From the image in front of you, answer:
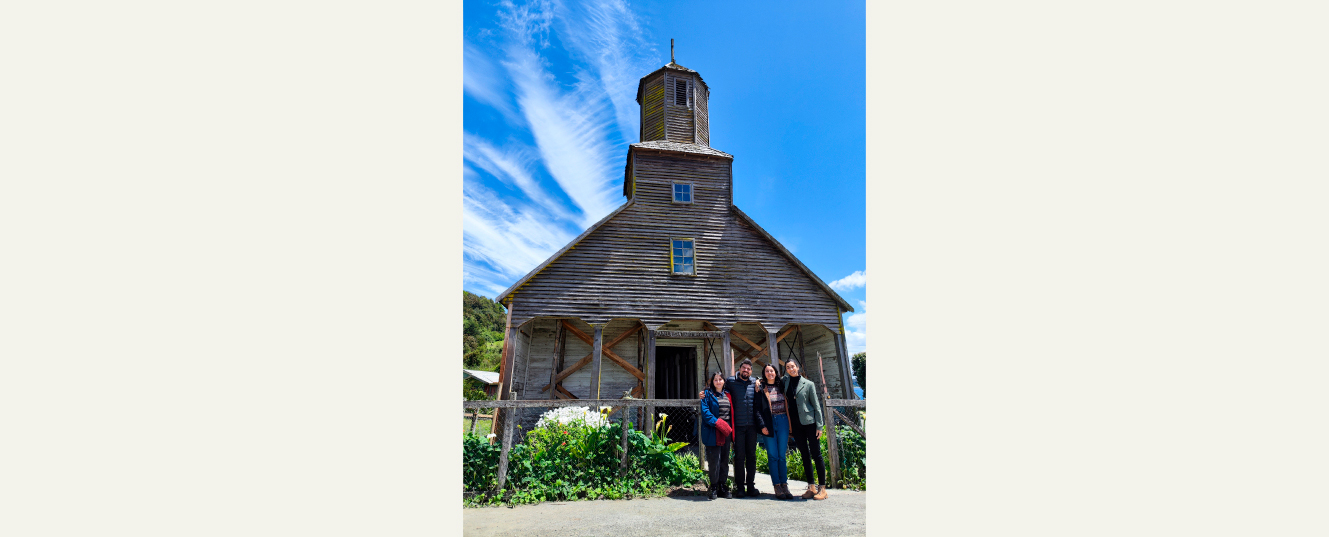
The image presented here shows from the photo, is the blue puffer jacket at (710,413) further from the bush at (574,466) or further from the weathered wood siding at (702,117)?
the weathered wood siding at (702,117)

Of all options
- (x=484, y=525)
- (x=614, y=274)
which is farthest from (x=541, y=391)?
(x=484, y=525)

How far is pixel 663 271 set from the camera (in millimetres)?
11641

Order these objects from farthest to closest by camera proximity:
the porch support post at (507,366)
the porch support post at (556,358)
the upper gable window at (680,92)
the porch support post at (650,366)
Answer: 1. the upper gable window at (680,92)
2. the porch support post at (556,358)
3. the porch support post at (650,366)
4. the porch support post at (507,366)

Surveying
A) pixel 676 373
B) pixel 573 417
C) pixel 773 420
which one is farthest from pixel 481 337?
pixel 773 420

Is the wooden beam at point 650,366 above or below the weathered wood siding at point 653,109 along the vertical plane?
below

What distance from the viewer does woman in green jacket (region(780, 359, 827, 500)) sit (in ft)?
18.9

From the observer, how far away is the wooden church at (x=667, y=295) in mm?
11125

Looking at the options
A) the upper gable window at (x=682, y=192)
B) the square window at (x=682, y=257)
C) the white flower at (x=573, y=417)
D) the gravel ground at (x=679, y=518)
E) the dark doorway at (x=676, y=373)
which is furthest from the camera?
the dark doorway at (x=676, y=373)

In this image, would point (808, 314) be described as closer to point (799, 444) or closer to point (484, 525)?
point (799, 444)

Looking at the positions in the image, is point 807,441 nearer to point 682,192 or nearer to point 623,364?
point 623,364

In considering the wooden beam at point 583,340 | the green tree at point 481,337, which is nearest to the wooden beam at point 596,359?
the wooden beam at point 583,340

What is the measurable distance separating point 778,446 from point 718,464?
70cm

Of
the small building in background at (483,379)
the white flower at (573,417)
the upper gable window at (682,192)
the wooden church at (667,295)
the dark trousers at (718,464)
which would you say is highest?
the upper gable window at (682,192)

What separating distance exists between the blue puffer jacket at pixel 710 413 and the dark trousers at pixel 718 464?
4.3 inches
